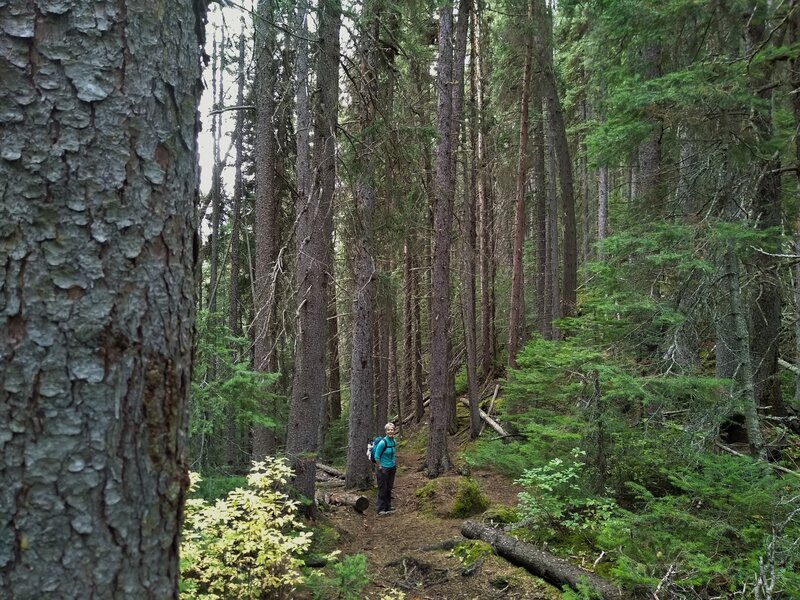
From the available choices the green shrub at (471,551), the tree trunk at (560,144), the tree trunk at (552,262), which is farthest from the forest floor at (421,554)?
the tree trunk at (560,144)

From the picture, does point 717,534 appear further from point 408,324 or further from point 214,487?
point 408,324

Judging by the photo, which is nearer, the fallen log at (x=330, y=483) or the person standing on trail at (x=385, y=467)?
the person standing on trail at (x=385, y=467)

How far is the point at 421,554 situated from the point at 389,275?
5747 millimetres

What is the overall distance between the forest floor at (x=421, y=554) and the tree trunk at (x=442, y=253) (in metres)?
1.00

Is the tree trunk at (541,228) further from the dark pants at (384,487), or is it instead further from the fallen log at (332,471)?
the dark pants at (384,487)

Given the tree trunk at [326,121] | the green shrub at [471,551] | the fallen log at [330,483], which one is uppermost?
the tree trunk at [326,121]

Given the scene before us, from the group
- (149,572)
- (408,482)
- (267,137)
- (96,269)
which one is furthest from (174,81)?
(408,482)

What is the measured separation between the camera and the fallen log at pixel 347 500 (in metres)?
10.1

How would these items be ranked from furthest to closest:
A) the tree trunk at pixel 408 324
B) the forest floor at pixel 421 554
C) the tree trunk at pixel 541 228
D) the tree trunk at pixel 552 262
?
the tree trunk at pixel 408 324 < the tree trunk at pixel 541 228 < the tree trunk at pixel 552 262 < the forest floor at pixel 421 554

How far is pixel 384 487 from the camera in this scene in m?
9.99

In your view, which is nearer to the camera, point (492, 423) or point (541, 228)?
point (492, 423)

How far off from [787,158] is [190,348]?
28.7ft

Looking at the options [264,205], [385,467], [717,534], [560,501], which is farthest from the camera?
[385,467]

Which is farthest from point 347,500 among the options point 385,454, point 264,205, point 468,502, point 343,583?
point 264,205
